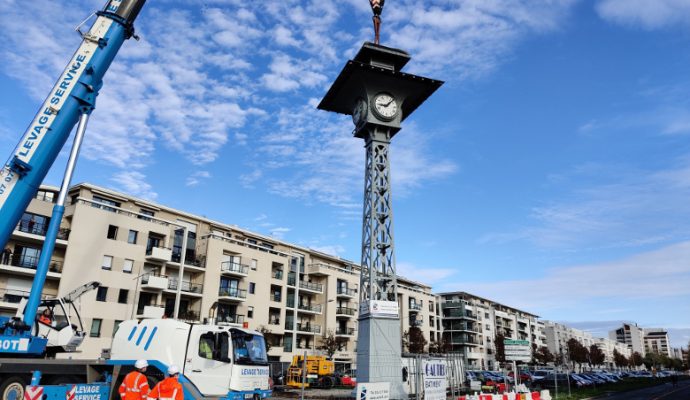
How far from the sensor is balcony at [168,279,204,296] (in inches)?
1820

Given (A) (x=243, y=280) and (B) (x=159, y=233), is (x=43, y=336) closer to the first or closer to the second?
(B) (x=159, y=233)

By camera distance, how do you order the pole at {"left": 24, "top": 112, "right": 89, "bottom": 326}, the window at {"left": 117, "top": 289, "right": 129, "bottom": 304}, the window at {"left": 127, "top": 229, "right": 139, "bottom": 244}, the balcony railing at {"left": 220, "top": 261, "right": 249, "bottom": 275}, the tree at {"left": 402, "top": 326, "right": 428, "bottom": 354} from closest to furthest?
1. the pole at {"left": 24, "top": 112, "right": 89, "bottom": 326}
2. the window at {"left": 117, "top": 289, "right": 129, "bottom": 304}
3. the window at {"left": 127, "top": 229, "right": 139, "bottom": 244}
4. the balcony railing at {"left": 220, "top": 261, "right": 249, "bottom": 275}
5. the tree at {"left": 402, "top": 326, "right": 428, "bottom": 354}

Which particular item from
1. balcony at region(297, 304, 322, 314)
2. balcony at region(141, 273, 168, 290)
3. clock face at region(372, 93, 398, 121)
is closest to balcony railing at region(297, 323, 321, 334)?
balcony at region(297, 304, 322, 314)

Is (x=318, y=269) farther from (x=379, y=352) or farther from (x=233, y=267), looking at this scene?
(x=379, y=352)

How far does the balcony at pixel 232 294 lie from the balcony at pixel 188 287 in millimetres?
2647

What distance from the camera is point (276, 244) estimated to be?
211 ft

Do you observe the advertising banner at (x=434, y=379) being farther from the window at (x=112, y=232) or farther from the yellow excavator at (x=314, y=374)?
the window at (x=112, y=232)

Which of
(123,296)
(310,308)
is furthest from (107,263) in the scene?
(310,308)

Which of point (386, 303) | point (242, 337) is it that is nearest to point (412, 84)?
point (386, 303)

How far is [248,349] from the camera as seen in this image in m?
15.1

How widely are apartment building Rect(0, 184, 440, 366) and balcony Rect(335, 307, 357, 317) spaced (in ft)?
0.61

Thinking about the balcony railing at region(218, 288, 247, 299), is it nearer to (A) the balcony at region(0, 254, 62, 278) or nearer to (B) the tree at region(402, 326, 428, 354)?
(A) the balcony at region(0, 254, 62, 278)

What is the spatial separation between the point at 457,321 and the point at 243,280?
57.8m

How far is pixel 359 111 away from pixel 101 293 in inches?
1035
